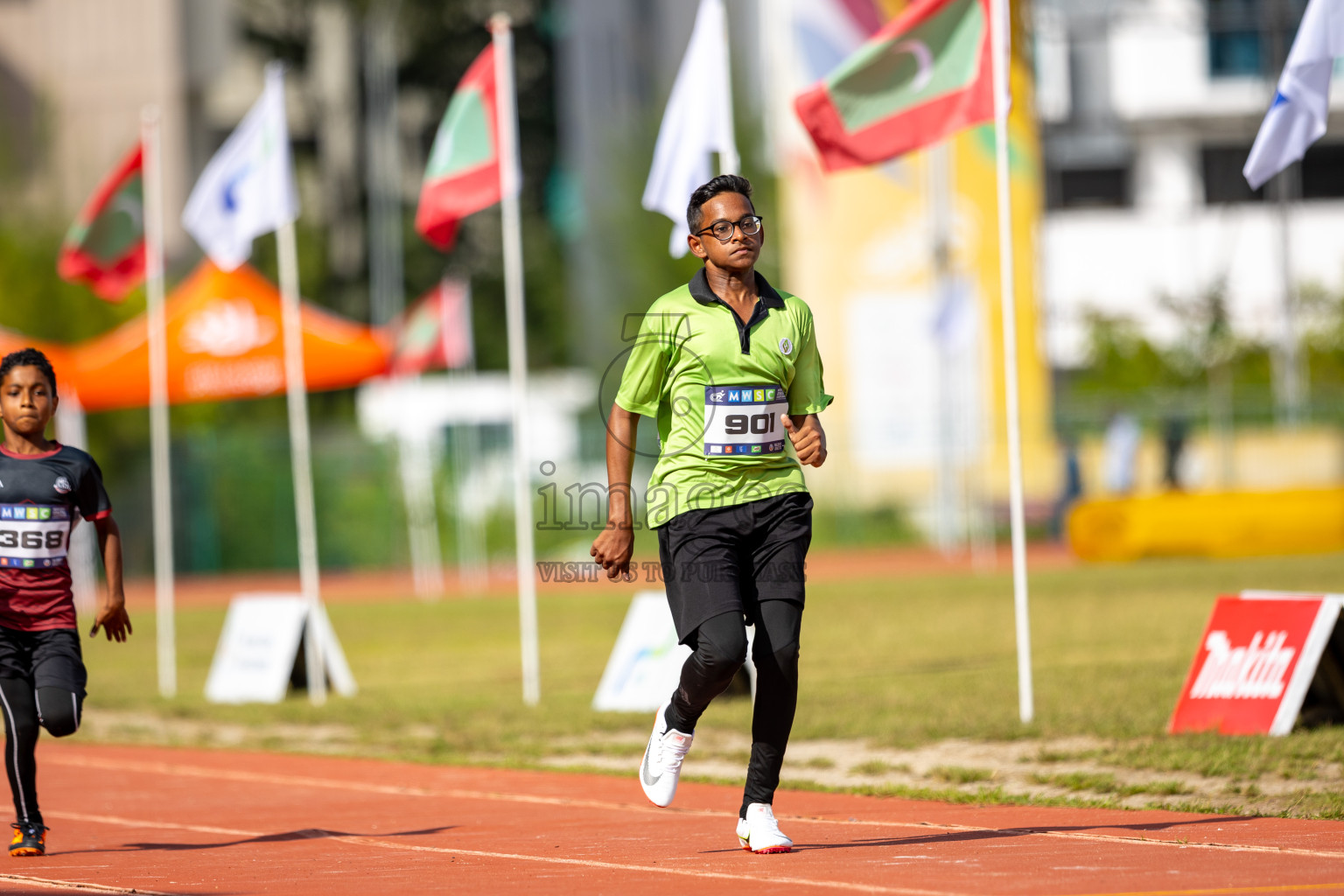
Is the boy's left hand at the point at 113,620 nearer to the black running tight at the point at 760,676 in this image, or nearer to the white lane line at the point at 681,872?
the white lane line at the point at 681,872

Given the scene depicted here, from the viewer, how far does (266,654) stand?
49.6 feet

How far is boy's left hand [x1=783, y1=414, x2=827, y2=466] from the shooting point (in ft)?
22.0

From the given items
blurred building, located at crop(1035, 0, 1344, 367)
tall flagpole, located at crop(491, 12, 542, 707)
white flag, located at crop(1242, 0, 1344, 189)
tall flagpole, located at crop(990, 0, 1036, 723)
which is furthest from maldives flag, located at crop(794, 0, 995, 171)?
blurred building, located at crop(1035, 0, 1344, 367)

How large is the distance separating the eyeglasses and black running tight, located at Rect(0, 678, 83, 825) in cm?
306

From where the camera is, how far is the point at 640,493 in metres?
32.4

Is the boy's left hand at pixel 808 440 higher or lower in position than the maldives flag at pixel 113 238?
lower

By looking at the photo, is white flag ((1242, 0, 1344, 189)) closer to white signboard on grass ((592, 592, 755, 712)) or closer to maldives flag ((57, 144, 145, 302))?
white signboard on grass ((592, 592, 755, 712))

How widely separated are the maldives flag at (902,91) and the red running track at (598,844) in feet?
14.2

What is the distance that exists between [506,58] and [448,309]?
1456 centimetres

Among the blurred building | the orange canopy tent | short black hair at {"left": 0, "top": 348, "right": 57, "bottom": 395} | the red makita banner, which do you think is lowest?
the red makita banner

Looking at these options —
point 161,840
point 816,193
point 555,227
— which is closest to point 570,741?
point 161,840

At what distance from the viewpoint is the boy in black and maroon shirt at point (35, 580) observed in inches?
292

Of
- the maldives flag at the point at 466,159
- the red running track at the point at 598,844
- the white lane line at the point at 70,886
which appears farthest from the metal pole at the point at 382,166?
the white lane line at the point at 70,886

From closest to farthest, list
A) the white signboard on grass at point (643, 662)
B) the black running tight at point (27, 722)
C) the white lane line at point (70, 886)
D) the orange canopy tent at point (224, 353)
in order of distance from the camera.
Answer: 1. the white lane line at point (70, 886)
2. the black running tight at point (27, 722)
3. the white signboard on grass at point (643, 662)
4. the orange canopy tent at point (224, 353)
